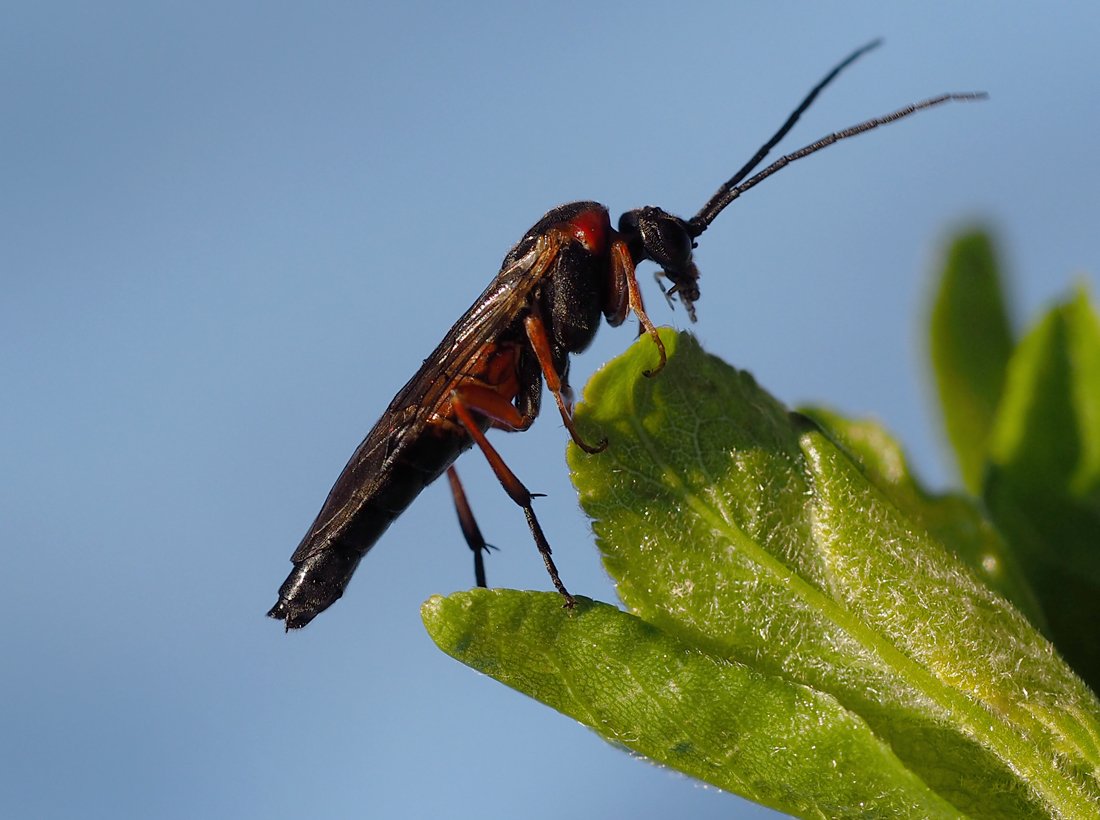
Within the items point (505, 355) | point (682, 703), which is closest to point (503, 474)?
point (505, 355)

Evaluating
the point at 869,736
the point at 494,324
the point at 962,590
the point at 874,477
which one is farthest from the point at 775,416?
the point at 494,324

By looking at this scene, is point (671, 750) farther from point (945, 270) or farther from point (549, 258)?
point (549, 258)

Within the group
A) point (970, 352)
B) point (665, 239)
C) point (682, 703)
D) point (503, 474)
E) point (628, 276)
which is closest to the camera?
point (682, 703)

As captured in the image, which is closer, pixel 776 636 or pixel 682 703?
pixel 682 703

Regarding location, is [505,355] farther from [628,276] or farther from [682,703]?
[682,703]

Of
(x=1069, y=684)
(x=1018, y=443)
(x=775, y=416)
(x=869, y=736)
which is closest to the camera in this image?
(x=869, y=736)

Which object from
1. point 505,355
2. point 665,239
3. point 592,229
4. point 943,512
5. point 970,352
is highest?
point 592,229
